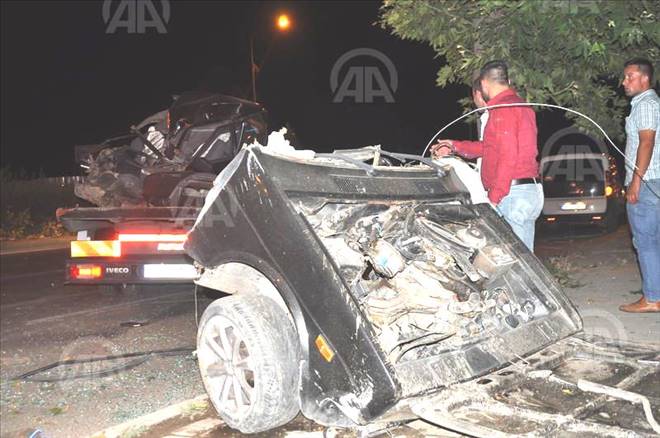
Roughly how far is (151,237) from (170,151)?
4.20ft

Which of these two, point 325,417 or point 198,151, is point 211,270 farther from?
point 198,151

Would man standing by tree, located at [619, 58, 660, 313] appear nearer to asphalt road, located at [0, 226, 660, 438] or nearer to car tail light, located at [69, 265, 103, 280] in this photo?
asphalt road, located at [0, 226, 660, 438]

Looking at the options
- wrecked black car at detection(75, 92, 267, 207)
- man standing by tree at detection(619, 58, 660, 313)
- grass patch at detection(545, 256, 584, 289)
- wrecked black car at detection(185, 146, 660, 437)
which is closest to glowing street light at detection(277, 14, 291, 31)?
wrecked black car at detection(75, 92, 267, 207)

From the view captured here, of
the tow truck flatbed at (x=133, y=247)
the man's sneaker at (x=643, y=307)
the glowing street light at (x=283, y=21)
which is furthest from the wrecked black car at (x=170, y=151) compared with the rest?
the glowing street light at (x=283, y=21)

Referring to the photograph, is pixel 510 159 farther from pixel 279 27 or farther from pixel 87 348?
pixel 279 27

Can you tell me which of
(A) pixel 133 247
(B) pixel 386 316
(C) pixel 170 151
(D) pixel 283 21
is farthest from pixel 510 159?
(D) pixel 283 21

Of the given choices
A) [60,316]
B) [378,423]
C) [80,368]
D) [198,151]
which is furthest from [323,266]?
[60,316]

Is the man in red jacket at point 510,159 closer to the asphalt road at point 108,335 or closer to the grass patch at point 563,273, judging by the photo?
the asphalt road at point 108,335

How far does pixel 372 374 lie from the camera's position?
305cm

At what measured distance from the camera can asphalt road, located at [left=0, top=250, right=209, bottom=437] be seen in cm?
464

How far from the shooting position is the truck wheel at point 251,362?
11.0 feet

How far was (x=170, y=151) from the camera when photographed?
25.7ft

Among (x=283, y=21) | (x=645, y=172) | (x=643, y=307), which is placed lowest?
(x=643, y=307)

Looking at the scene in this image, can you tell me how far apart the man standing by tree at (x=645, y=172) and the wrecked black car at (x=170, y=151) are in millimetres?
4048
